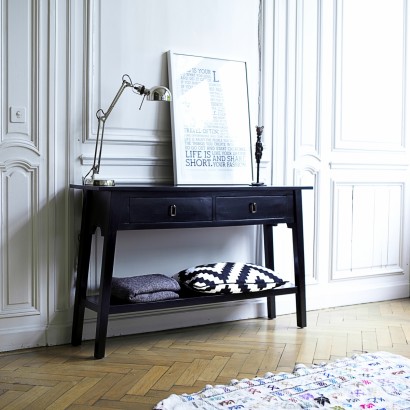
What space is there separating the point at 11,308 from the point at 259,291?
1.26 m

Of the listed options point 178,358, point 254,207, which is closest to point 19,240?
point 178,358

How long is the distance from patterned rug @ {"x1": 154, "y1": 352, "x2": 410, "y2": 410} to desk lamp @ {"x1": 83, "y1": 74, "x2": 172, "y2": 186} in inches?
45.5

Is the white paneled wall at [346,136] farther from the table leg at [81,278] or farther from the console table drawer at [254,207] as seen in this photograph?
the table leg at [81,278]

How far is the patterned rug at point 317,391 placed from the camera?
8.15 feet

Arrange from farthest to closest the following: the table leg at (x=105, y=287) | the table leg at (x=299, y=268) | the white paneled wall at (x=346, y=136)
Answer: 1. the white paneled wall at (x=346, y=136)
2. the table leg at (x=299, y=268)
3. the table leg at (x=105, y=287)

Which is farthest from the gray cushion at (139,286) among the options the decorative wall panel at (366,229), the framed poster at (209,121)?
the decorative wall panel at (366,229)

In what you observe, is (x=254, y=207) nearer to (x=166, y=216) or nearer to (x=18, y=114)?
(x=166, y=216)

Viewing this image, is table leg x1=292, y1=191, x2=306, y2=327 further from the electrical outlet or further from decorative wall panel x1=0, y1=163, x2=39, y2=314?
the electrical outlet

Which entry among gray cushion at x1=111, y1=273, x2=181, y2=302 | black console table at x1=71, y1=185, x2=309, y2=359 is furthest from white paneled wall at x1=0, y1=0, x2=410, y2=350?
gray cushion at x1=111, y1=273, x2=181, y2=302

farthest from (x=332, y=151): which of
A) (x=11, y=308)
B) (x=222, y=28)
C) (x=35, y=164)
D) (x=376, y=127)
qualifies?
(x=11, y=308)

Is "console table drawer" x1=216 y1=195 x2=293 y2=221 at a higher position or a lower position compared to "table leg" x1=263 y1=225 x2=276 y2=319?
higher

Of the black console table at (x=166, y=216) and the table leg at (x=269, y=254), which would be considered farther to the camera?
the table leg at (x=269, y=254)

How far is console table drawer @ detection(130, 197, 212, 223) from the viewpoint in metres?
3.13

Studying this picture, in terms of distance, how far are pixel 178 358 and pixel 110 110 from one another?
1246 mm
